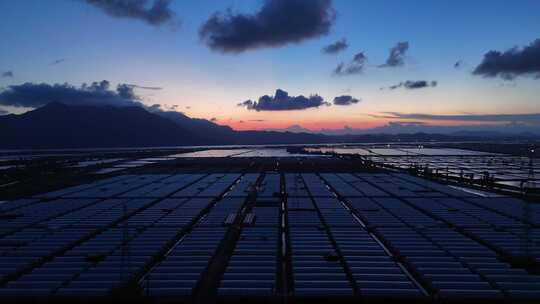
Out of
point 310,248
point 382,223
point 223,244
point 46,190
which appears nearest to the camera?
point 310,248

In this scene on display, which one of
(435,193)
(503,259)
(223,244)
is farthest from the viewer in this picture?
(435,193)

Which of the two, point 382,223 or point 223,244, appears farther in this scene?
point 382,223

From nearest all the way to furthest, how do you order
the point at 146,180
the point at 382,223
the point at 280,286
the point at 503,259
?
1. the point at 280,286
2. the point at 503,259
3. the point at 382,223
4. the point at 146,180

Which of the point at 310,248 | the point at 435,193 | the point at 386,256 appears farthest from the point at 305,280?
the point at 435,193

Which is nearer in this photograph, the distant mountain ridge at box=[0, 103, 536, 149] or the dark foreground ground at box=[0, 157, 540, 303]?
the dark foreground ground at box=[0, 157, 540, 303]

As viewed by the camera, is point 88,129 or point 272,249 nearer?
point 272,249

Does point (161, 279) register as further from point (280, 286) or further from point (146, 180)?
point (146, 180)

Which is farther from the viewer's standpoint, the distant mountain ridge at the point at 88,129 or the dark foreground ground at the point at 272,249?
the distant mountain ridge at the point at 88,129

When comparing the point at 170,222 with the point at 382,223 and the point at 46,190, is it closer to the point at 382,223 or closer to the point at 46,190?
the point at 382,223

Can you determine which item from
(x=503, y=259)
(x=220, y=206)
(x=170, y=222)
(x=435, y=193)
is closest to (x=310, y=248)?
(x=503, y=259)
